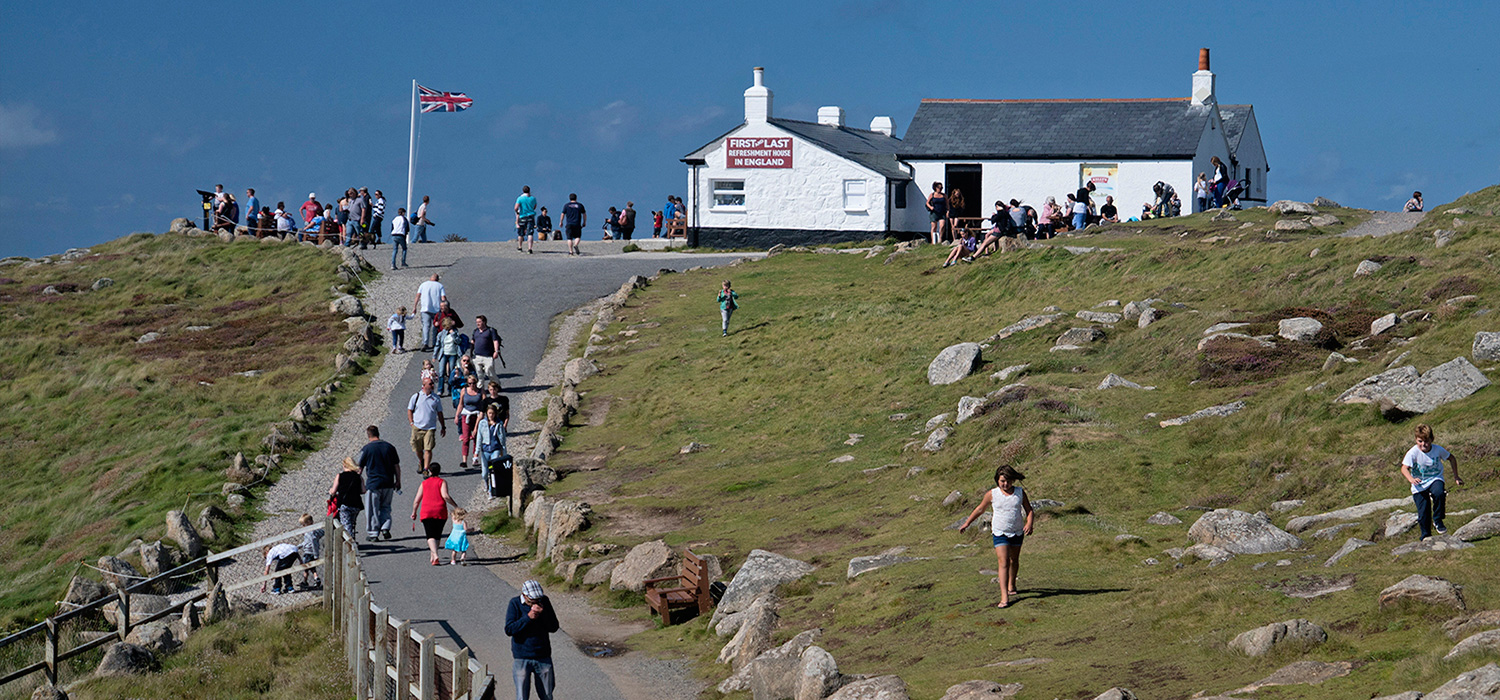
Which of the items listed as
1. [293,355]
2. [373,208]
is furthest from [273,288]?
[293,355]

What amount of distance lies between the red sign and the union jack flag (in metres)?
11.7

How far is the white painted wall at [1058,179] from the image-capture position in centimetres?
5238

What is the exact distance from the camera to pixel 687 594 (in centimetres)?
1953

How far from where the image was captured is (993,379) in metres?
28.4

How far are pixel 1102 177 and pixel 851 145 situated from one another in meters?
12.2

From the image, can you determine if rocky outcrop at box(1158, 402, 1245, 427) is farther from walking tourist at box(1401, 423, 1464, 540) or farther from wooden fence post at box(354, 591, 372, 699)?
wooden fence post at box(354, 591, 372, 699)

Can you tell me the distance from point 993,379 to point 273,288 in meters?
32.5

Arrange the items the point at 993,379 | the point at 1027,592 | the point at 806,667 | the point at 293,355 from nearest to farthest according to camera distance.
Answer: the point at 806,667 → the point at 1027,592 → the point at 993,379 → the point at 293,355

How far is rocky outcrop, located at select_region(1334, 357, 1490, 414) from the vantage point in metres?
20.6

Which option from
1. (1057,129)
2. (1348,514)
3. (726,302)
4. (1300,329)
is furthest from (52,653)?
(1057,129)

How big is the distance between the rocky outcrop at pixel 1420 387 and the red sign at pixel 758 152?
3871 centimetres

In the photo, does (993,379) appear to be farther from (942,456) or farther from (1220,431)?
(1220,431)

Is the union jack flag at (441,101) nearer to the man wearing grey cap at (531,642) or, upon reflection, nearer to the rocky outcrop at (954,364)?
the rocky outcrop at (954,364)

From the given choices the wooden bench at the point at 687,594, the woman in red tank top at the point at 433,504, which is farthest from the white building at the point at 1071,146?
the wooden bench at the point at 687,594
